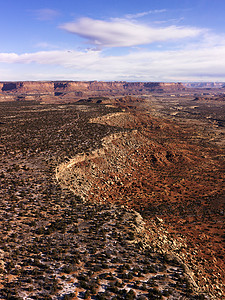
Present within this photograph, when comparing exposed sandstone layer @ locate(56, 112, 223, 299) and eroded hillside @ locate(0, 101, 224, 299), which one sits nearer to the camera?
eroded hillside @ locate(0, 101, 224, 299)

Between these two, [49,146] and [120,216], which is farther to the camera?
[49,146]

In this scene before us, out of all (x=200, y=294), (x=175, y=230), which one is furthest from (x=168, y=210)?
(x=200, y=294)

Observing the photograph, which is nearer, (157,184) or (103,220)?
(103,220)

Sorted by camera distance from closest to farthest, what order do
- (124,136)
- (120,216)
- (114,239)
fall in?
(114,239) → (120,216) → (124,136)

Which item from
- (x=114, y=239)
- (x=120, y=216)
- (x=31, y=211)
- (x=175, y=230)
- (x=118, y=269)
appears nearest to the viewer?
(x=118, y=269)

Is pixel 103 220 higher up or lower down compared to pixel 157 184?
higher up

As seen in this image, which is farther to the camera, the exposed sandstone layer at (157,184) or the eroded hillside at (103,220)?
the exposed sandstone layer at (157,184)

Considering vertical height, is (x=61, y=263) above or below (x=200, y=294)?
above

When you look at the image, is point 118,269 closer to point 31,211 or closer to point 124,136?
point 31,211

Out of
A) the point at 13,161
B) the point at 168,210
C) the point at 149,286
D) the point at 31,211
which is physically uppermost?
the point at 13,161

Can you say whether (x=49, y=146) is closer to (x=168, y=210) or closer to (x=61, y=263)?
(x=168, y=210)
